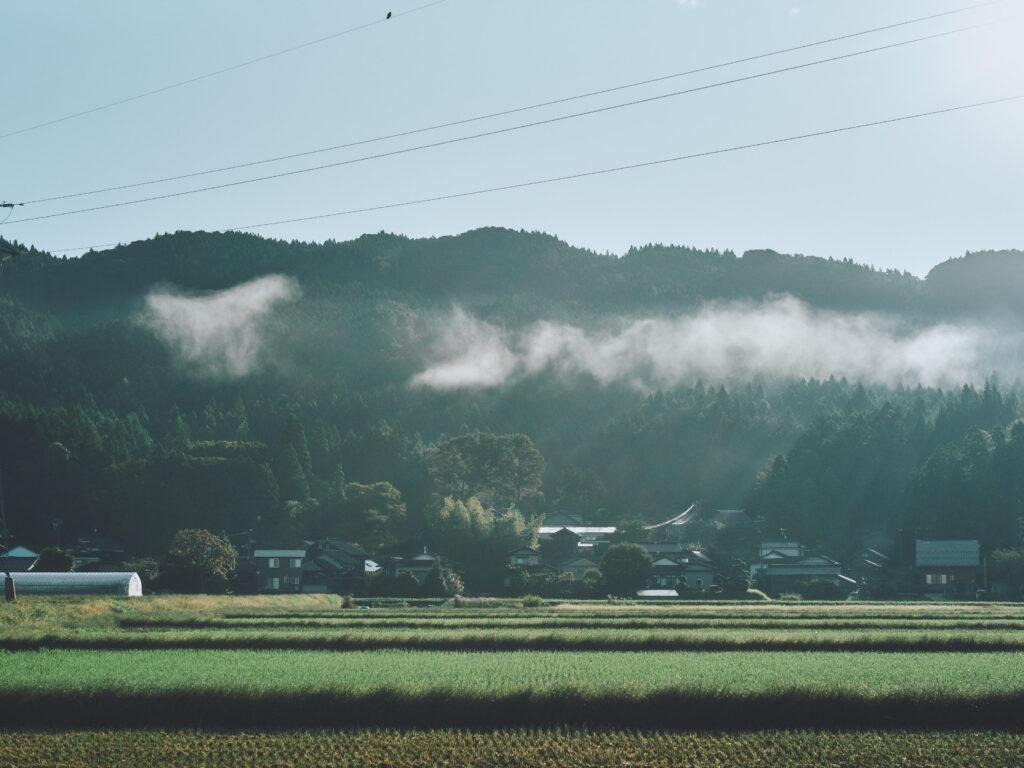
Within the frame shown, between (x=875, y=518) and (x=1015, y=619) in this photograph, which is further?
(x=875, y=518)

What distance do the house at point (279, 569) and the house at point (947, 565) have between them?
44.2m

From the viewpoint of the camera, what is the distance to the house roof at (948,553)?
76.5 m

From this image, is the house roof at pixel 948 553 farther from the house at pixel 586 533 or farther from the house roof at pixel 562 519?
the house roof at pixel 562 519

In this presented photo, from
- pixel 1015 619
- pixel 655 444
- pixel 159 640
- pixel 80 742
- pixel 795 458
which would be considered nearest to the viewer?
pixel 80 742

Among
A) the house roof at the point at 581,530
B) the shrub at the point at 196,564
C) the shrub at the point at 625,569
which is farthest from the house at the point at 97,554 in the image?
the house roof at the point at 581,530

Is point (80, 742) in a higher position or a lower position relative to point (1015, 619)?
higher

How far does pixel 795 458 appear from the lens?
10238cm

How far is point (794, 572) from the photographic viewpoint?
75.5 metres

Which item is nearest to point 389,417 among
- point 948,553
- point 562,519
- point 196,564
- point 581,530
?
point 562,519

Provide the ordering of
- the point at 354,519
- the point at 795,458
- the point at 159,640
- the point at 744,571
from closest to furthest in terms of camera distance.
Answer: the point at 159,640, the point at 744,571, the point at 354,519, the point at 795,458

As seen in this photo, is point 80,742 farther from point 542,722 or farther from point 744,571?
point 744,571

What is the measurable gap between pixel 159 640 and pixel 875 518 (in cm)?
7695

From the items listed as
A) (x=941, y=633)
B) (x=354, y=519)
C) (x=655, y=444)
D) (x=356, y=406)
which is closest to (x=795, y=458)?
(x=655, y=444)

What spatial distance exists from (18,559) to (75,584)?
26348 mm
